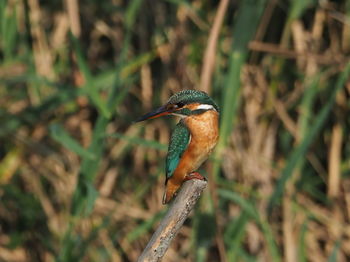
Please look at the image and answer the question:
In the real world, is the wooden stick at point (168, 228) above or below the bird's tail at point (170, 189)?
above

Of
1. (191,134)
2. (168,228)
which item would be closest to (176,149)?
(191,134)

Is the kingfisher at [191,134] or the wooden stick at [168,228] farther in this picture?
the kingfisher at [191,134]

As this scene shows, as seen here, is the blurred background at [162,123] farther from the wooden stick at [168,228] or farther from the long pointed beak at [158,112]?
the wooden stick at [168,228]

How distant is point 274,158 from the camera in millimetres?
3711

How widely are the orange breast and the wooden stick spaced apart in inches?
14.3

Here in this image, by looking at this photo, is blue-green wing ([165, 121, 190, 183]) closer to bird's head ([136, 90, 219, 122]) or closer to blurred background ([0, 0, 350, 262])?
bird's head ([136, 90, 219, 122])

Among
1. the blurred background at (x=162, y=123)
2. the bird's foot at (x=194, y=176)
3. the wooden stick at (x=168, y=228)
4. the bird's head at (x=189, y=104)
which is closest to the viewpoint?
the wooden stick at (x=168, y=228)

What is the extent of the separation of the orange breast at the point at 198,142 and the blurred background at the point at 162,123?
88 cm

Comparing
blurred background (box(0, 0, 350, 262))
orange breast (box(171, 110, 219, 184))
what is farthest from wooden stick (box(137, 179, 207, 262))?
A: blurred background (box(0, 0, 350, 262))

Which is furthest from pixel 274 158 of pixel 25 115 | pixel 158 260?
pixel 158 260

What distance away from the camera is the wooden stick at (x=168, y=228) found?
5.89 feet

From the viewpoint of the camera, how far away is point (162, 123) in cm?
371

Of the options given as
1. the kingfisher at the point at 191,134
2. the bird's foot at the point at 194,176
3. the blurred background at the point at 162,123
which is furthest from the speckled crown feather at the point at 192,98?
the blurred background at the point at 162,123

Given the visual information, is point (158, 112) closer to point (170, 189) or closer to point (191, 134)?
point (191, 134)
